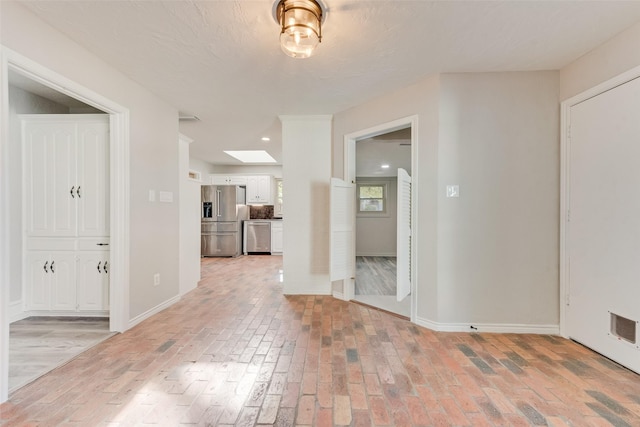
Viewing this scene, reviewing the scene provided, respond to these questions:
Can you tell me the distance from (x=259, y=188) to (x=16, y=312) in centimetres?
517

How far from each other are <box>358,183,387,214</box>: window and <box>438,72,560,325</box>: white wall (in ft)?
16.0

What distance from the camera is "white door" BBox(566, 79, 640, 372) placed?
189cm

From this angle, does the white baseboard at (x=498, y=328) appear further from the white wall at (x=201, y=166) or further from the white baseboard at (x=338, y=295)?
the white wall at (x=201, y=166)

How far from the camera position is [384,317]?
2848 mm

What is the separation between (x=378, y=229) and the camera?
7348mm

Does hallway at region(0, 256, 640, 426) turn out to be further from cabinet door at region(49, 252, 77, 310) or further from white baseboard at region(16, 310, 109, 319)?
cabinet door at region(49, 252, 77, 310)

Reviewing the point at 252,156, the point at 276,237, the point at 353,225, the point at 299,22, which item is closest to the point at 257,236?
the point at 276,237

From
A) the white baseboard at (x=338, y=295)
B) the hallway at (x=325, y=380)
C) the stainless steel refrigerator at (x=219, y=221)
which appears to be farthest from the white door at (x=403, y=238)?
the stainless steel refrigerator at (x=219, y=221)

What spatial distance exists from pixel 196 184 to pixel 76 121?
1555 mm

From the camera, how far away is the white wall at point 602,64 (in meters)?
1.86

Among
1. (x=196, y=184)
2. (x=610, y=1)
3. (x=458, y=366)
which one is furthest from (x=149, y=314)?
(x=610, y=1)

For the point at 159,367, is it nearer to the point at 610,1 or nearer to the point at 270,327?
the point at 270,327

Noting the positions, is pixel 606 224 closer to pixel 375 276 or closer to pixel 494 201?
pixel 494 201

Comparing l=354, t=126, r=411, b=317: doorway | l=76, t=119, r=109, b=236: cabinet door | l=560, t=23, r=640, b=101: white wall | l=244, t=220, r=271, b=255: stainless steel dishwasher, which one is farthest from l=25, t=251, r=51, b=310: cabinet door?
l=560, t=23, r=640, b=101: white wall
